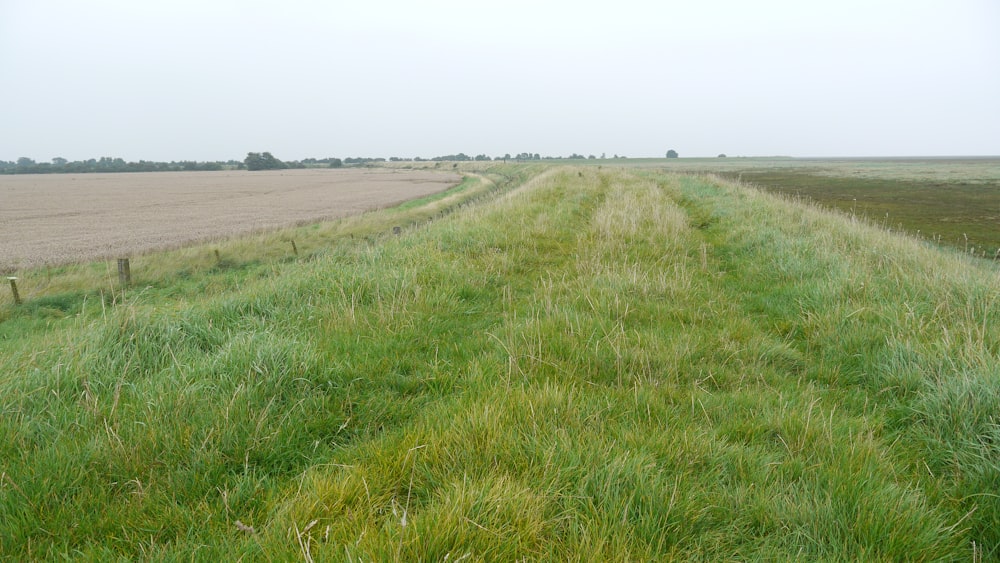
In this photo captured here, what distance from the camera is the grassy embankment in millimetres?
2076

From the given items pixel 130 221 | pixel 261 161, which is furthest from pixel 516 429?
pixel 261 161

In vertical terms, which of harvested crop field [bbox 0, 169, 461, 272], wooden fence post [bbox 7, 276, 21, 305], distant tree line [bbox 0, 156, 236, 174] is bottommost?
wooden fence post [bbox 7, 276, 21, 305]

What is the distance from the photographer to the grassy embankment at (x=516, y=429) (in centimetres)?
208

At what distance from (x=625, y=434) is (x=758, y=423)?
3.18 feet

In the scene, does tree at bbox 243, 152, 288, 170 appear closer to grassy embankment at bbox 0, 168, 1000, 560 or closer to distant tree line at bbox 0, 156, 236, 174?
distant tree line at bbox 0, 156, 236, 174

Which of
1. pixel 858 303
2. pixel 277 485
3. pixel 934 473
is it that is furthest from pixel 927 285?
pixel 277 485

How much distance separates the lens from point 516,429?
9.08ft

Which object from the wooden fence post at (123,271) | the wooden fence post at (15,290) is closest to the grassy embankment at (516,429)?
the wooden fence post at (123,271)

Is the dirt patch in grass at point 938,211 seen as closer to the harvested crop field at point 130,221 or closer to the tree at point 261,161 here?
the harvested crop field at point 130,221

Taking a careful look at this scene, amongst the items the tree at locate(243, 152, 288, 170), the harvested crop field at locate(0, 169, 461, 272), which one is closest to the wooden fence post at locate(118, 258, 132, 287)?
the harvested crop field at locate(0, 169, 461, 272)

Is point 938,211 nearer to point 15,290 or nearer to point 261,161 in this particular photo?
point 15,290

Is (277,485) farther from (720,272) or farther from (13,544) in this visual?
(720,272)

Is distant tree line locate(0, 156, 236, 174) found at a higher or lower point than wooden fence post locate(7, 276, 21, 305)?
higher

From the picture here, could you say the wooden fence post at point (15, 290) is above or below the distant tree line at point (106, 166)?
below
